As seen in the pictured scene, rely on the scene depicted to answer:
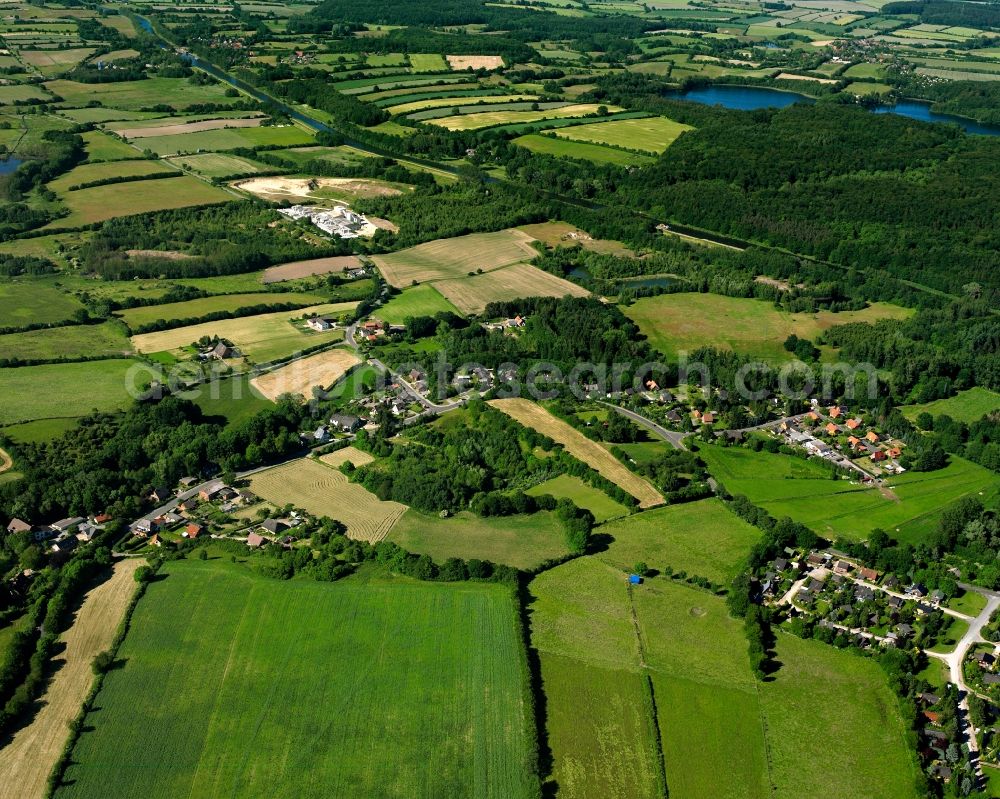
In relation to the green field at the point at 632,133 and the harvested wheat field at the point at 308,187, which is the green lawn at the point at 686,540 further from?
the green field at the point at 632,133

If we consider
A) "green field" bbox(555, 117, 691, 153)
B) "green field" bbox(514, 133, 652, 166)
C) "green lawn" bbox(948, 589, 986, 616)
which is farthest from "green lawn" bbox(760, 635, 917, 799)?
"green field" bbox(555, 117, 691, 153)

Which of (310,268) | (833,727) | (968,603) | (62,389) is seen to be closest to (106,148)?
(310,268)

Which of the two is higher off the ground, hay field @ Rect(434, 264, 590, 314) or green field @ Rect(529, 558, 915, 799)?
green field @ Rect(529, 558, 915, 799)

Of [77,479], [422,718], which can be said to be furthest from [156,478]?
[422,718]

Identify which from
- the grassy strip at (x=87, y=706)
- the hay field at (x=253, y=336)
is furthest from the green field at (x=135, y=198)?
the grassy strip at (x=87, y=706)

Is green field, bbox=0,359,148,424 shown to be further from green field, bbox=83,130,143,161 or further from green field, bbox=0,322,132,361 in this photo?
green field, bbox=83,130,143,161
